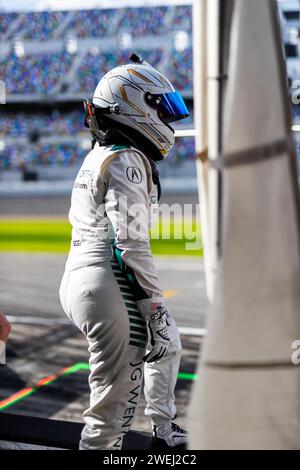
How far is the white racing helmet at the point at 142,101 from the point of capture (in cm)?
267

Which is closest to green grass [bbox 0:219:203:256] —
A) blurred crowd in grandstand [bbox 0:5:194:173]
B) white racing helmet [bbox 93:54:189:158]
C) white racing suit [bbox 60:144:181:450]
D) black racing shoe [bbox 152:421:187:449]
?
black racing shoe [bbox 152:421:187:449]

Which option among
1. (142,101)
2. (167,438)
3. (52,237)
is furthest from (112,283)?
(52,237)

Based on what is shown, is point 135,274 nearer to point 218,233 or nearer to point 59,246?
point 218,233

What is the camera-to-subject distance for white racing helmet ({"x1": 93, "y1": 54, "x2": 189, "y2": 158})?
2674mm

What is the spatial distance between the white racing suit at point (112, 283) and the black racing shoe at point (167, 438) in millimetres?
404

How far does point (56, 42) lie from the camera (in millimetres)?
38250

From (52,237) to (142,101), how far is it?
12949 millimetres

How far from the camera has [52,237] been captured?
1536cm

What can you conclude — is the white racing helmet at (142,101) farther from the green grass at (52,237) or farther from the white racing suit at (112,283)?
the green grass at (52,237)

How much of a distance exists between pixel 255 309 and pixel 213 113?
610mm

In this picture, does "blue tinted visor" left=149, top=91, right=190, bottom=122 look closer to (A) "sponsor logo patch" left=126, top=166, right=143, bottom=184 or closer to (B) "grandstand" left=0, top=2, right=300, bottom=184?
(A) "sponsor logo patch" left=126, top=166, right=143, bottom=184

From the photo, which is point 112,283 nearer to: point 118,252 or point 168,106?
point 118,252

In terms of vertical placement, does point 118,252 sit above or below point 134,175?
below

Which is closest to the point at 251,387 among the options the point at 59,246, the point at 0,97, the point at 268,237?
the point at 268,237
